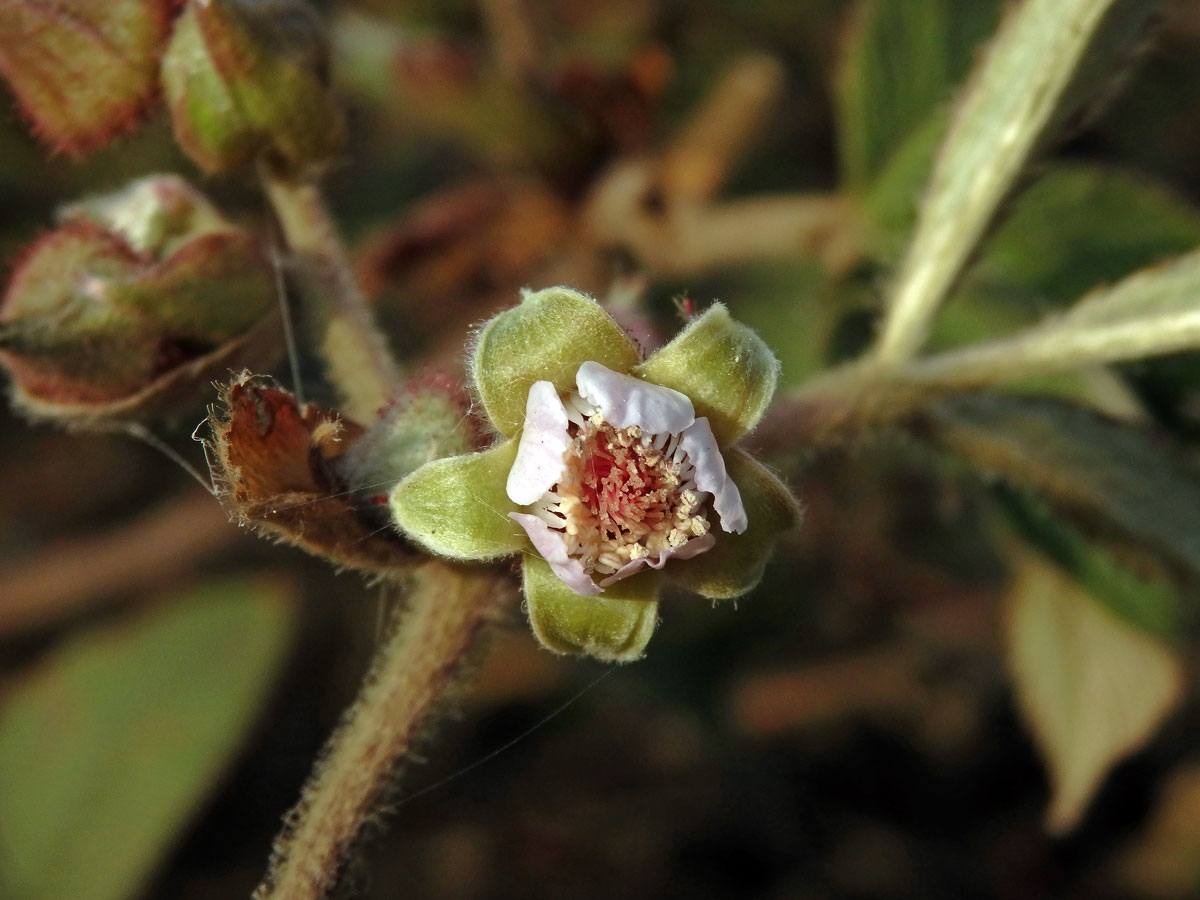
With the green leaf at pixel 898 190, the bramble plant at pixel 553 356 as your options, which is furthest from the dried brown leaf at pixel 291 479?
the green leaf at pixel 898 190

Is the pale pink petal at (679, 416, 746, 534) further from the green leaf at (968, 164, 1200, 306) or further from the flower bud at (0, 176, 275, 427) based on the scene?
Result: the green leaf at (968, 164, 1200, 306)

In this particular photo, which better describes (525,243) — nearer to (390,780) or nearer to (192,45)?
(192,45)

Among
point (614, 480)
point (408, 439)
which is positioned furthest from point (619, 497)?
point (408, 439)

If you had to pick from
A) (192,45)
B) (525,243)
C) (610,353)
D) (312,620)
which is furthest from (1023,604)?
(312,620)

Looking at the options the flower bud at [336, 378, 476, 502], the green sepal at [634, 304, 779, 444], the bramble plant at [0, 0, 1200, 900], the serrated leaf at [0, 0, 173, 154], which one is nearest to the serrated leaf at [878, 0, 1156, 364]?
the bramble plant at [0, 0, 1200, 900]

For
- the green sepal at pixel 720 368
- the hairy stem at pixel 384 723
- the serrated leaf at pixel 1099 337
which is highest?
the green sepal at pixel 720 368

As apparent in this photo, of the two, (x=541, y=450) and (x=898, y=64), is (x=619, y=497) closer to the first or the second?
(x=541, y=450)

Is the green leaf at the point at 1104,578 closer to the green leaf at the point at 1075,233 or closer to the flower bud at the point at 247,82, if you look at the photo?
the green leaf at the point at 1075,233
